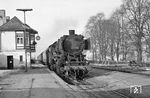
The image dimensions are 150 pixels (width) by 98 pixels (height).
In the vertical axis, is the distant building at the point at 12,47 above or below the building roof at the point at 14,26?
below

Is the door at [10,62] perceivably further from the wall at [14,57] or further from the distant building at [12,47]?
the wall at [14,57]

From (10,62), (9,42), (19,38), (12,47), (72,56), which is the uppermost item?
(19,38)

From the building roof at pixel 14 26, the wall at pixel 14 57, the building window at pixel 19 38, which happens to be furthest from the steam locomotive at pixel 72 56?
the building window at pixel 19 38

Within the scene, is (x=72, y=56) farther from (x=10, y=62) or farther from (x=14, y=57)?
(x=10, y=62)

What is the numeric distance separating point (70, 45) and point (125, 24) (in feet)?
92.0

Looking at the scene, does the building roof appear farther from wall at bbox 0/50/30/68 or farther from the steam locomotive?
the steam locomotive

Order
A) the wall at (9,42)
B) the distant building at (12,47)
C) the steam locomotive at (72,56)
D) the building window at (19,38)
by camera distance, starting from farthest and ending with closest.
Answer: the building window at (19,38) < the wall at (9,42) < the distant building at (12,47) < the steam locomotive at (72,56)

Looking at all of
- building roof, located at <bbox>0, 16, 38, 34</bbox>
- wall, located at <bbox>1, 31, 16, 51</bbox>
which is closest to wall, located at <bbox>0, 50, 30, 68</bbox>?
wall, located at <bbox>1, 31, 16, 51</bbox>

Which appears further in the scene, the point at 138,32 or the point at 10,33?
the point at 138,32

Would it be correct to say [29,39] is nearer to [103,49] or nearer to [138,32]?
[138,32]

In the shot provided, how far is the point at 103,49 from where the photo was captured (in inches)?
2876

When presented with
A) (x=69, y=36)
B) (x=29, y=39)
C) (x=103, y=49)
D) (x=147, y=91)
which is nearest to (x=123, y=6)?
(x=29, y=39)

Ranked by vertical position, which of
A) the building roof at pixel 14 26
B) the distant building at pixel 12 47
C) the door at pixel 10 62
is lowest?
the door at pixel 10 62

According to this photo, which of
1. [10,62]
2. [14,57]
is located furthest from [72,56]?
[10,62]
